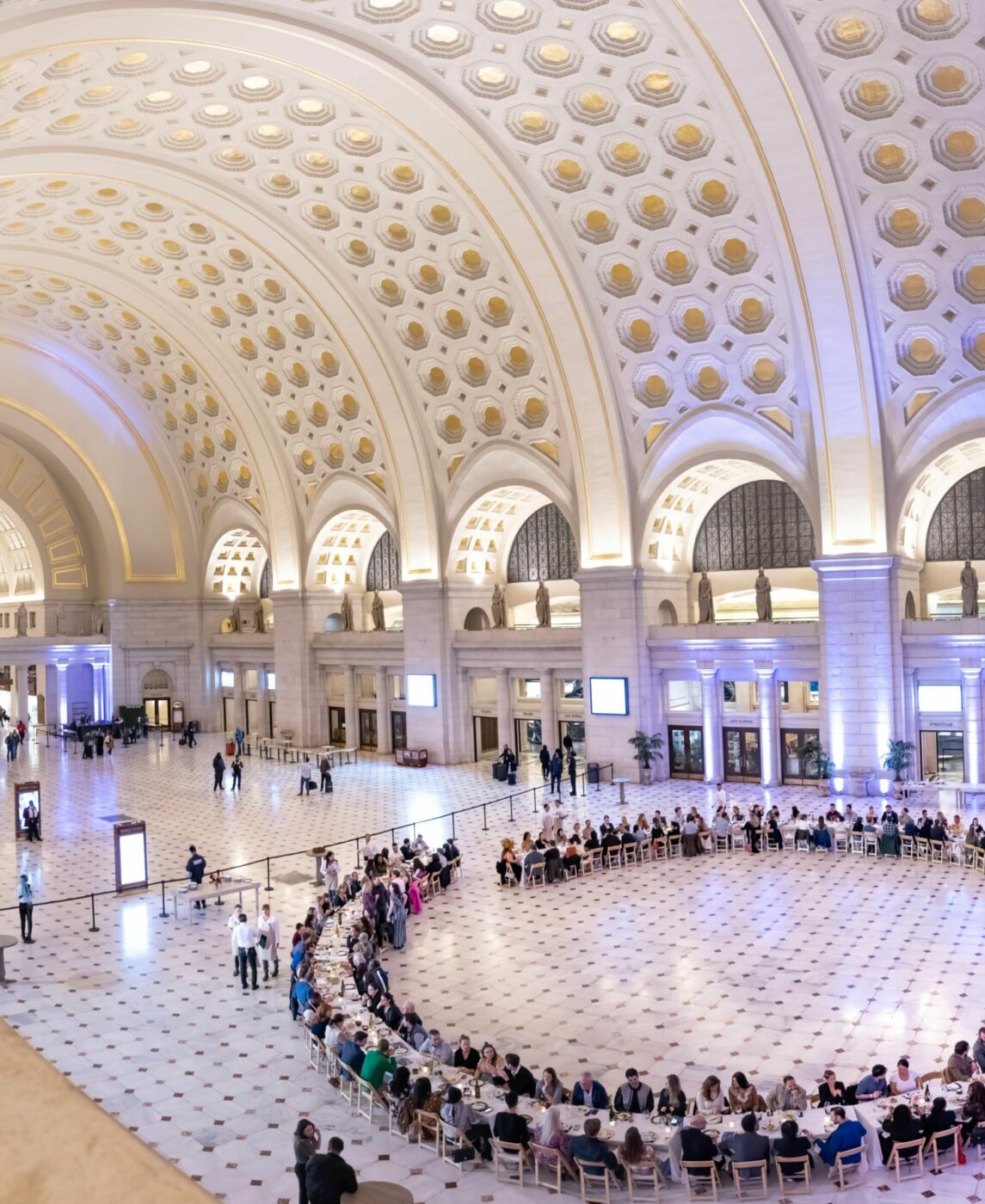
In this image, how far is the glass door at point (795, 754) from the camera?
84.6 ft

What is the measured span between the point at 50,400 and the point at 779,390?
88.8ft

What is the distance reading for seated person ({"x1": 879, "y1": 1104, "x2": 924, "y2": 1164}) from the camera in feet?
27.0

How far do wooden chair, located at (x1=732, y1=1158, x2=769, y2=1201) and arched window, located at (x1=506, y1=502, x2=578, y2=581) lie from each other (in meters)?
24.6

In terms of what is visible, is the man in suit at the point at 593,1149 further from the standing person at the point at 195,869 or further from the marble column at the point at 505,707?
the marble column at the point at 505,707

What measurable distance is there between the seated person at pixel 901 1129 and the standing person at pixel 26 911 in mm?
11461

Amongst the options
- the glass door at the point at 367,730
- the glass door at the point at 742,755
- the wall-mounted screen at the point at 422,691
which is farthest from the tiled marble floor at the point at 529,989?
the glass door at the point at 367,730

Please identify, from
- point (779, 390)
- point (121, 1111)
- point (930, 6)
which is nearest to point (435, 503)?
point (779, 390)

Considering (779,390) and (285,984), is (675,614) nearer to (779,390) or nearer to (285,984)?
(779,390)

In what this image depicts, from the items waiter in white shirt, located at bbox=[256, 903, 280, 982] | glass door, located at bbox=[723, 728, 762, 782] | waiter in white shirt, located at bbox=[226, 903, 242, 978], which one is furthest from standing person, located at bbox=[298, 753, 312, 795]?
waiter in white shirt, located at bbox=[256, 903, 280, 982]

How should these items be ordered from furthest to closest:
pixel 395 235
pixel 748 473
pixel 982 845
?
pixel 748 473 < pixel 395 235 < pixel 982 845

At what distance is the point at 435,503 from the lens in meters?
31.2

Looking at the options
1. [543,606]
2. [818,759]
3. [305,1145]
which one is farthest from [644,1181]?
[543,606]

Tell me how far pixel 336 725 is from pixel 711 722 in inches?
585

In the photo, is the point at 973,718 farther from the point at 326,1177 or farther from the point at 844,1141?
the point at 326,1177
